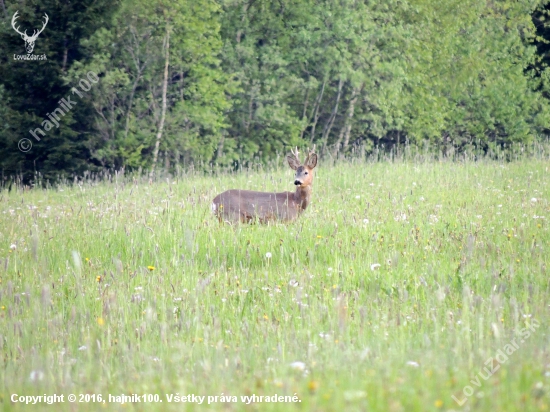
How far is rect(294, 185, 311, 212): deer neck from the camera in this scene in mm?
10258

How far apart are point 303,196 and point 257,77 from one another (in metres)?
12.5

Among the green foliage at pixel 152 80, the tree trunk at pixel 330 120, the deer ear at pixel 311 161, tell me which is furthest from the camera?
the tree trunk at pixel 330 120

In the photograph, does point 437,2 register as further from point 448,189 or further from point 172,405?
point 172,405

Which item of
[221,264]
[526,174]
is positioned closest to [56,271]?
[221,264]

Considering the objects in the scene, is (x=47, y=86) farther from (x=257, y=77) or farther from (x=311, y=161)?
(x=311, y=161)

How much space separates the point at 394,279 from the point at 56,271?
10.7 ft

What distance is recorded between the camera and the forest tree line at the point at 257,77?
61.9ft

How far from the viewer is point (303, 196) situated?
10.3 m

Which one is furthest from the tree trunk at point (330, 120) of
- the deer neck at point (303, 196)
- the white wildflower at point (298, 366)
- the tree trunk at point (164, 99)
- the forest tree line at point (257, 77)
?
the white wildflower at point (298, 366)

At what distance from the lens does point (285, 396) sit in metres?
2.89

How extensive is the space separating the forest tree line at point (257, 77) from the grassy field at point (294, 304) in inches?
302

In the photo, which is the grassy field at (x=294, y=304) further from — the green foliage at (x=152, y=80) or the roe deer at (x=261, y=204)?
the green foliage at (x=152, y=80)

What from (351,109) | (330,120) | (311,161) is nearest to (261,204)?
(311,161)

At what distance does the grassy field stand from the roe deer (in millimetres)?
245
